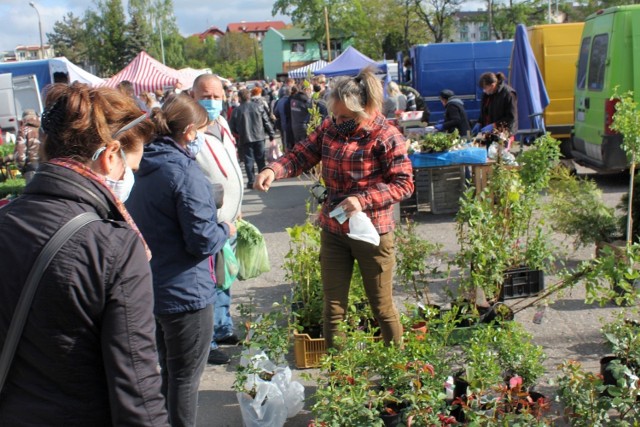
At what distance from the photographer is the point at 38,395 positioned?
1742mm

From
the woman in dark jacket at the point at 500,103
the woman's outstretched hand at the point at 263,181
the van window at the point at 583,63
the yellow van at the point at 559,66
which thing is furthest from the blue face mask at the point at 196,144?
the yellow van at the point at 559,66

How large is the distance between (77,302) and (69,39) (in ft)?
329

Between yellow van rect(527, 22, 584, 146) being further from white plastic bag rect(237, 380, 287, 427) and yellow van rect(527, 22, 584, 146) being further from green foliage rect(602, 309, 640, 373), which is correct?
white plastic bag rect(237, 380, 287, 427)

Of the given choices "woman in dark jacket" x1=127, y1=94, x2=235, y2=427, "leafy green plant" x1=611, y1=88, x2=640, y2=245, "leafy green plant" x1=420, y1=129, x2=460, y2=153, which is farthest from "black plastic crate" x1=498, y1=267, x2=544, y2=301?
"leafy green plant" x1=420, y1=129, x2=460, y2=153

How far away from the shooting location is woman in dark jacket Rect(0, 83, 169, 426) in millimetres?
1687

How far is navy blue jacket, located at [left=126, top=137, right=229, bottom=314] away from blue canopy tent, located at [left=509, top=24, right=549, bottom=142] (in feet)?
24.2

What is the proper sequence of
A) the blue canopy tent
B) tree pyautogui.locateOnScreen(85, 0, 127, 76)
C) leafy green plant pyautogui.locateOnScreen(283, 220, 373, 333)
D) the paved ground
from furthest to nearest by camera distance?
tree pyautogui.locateOnScreen(85, 0, 127, 76), the blue canopy tent, leafy green plant pyautogui.locateOnScreen(283, 220, 373, 333), the paved ground

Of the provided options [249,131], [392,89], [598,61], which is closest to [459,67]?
[392,89]

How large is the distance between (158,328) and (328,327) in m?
1.04

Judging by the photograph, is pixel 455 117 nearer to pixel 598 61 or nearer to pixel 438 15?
pixel 598 61

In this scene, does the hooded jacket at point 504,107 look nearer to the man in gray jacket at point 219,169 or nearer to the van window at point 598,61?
the van window at point 598,61

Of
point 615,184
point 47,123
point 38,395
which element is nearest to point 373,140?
point 47,123

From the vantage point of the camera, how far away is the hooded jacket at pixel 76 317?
1.68 metres

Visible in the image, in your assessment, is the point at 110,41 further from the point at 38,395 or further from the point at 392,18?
the point at 38,395
